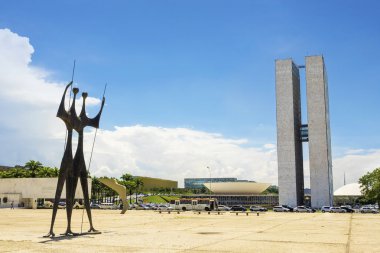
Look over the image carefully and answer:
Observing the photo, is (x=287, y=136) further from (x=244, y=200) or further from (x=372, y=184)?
(x=372, y=184)

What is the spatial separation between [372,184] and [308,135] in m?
41.2

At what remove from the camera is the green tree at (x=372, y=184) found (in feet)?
250

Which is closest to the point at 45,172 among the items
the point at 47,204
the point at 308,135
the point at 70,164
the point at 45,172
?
the point at 45,172

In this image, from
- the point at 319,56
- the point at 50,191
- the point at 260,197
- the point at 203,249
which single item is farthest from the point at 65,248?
the point at 260,197

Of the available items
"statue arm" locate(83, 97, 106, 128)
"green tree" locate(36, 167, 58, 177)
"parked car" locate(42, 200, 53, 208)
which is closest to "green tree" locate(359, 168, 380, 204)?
"parked car" locate(42, 200, 53, 208)

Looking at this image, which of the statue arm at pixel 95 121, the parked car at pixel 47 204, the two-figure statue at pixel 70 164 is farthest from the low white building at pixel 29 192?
the two-figure statue at pixel 70 164

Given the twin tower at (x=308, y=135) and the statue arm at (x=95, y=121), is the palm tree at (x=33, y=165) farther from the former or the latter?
the statue arm at (x=95, y=121)

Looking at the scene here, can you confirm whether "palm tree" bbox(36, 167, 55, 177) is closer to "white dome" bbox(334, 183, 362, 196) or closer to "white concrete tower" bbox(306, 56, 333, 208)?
"white concrete tower" bbox(306, 56, 333, 208)

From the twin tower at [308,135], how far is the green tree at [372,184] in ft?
108

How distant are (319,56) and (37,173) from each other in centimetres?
8335

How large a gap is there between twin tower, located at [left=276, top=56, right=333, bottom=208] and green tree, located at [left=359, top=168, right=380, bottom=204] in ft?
108

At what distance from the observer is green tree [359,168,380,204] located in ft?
250

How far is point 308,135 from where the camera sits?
120 metres

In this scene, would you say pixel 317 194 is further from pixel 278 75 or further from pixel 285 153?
pixel 278 75
